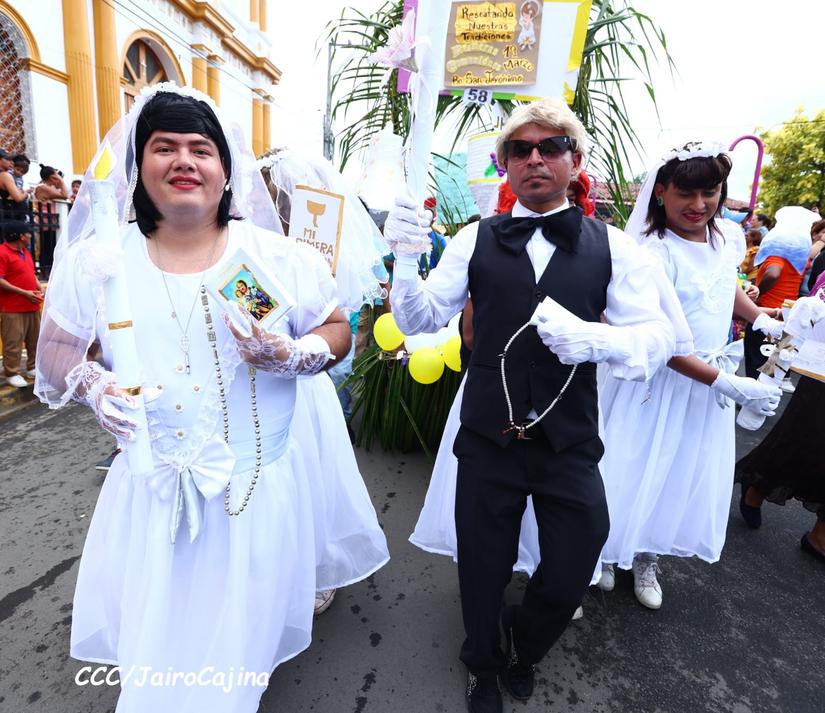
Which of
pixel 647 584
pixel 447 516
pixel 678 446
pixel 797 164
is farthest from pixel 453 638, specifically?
pixel 797 164

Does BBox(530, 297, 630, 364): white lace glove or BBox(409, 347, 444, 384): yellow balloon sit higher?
BBox(530, 297, 630, 364): white lace glove

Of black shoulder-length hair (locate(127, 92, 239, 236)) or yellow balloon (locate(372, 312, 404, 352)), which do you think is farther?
yellow balloon (locate(372, 312, 404, 352))

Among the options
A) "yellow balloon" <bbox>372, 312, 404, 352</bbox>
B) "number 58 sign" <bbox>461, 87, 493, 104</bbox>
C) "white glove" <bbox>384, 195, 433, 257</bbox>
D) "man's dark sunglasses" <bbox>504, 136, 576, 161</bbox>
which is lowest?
"yellow balloon" <bbox>372, 312, 404, 352</bbox>

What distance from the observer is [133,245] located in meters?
1.31

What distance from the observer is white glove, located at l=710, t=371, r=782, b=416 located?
1.83 metres

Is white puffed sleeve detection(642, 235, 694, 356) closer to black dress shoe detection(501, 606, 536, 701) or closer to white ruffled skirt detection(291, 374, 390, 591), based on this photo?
black dress shoe detection(501, 606, 536, 701)

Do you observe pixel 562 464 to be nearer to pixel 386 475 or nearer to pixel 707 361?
pixel 707 361

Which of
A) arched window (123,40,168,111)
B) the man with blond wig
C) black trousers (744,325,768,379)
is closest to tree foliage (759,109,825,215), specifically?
black trousers (744,325,768,379)

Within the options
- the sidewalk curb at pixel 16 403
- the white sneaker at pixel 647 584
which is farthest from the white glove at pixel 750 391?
the sidewalk curb at pixel 16 403

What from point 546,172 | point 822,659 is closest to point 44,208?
point 546,172

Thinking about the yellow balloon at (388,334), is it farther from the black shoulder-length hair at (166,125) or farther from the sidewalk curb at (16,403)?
the sidewalk curb at (16,403)

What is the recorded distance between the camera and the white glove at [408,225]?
4.47 feet

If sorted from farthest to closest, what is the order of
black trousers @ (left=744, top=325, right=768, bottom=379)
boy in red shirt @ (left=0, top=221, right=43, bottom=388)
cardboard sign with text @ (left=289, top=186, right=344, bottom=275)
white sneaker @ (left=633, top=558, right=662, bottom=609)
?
1. black trousers @ (left=744, top=325, right=768, bottom=379)
2. boy in red shirt @ (left=0, top=221, right=43, bottom=388)
3. cardboard sign with text @ (left=289, top=186, right=344, bottom=275)
4. white sneaker @ (left=633, top=558, right=662, bottom=609)

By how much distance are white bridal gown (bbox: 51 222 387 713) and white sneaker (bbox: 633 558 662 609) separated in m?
1.63
